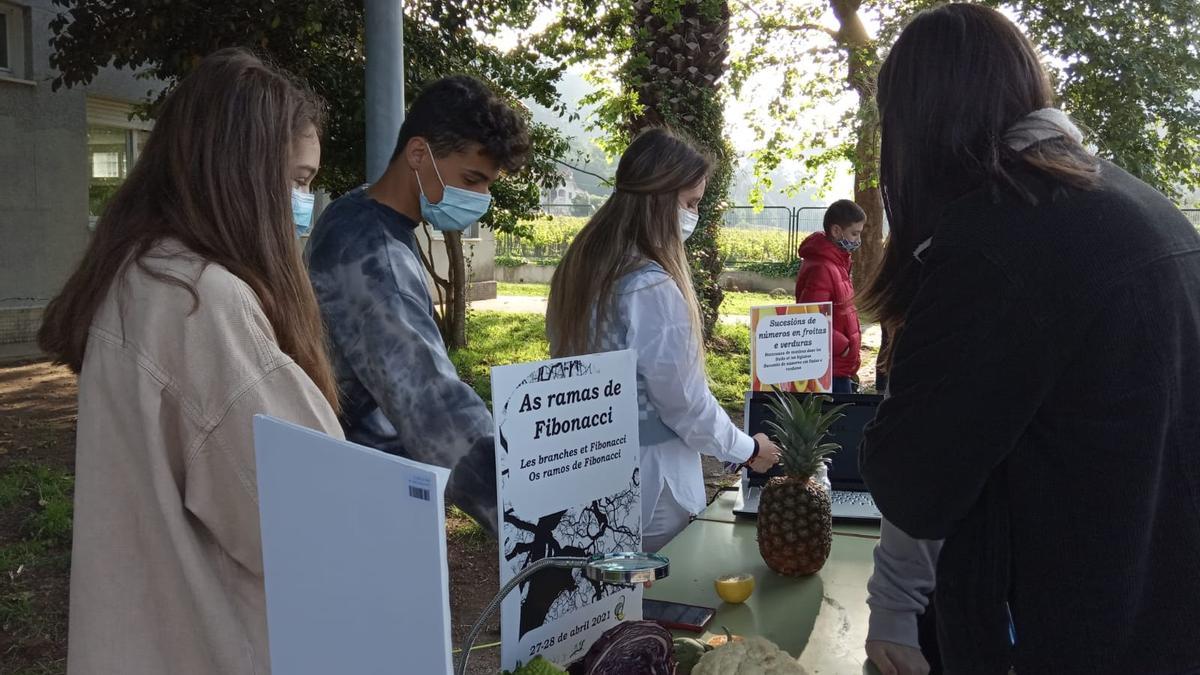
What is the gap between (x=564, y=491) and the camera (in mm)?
1605

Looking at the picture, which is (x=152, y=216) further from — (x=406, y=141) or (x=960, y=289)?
(x=960, y=289)

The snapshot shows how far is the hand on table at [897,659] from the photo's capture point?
66.9 inches

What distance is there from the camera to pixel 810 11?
45.8ft

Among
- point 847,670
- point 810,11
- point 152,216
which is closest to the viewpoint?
point 152,216

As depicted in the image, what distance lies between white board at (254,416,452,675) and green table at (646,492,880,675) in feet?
3.61

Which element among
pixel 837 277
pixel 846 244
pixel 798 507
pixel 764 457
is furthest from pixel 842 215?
pixel 798 507

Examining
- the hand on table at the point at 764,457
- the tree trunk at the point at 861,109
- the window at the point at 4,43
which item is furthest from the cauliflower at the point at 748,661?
the window at the point at 4,43

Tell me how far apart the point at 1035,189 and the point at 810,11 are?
13795mm

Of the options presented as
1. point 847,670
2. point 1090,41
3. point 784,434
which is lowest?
point 847,670

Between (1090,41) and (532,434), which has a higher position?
(1090,41)

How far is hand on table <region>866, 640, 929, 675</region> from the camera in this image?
1.70m

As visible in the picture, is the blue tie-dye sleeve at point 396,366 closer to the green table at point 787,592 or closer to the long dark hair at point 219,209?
the long dark hair at point 219,209

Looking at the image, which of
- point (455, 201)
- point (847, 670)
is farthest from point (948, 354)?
point (455, 201)

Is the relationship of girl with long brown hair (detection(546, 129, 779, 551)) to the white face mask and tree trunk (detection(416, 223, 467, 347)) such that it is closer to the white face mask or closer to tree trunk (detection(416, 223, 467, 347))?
the white face mask
